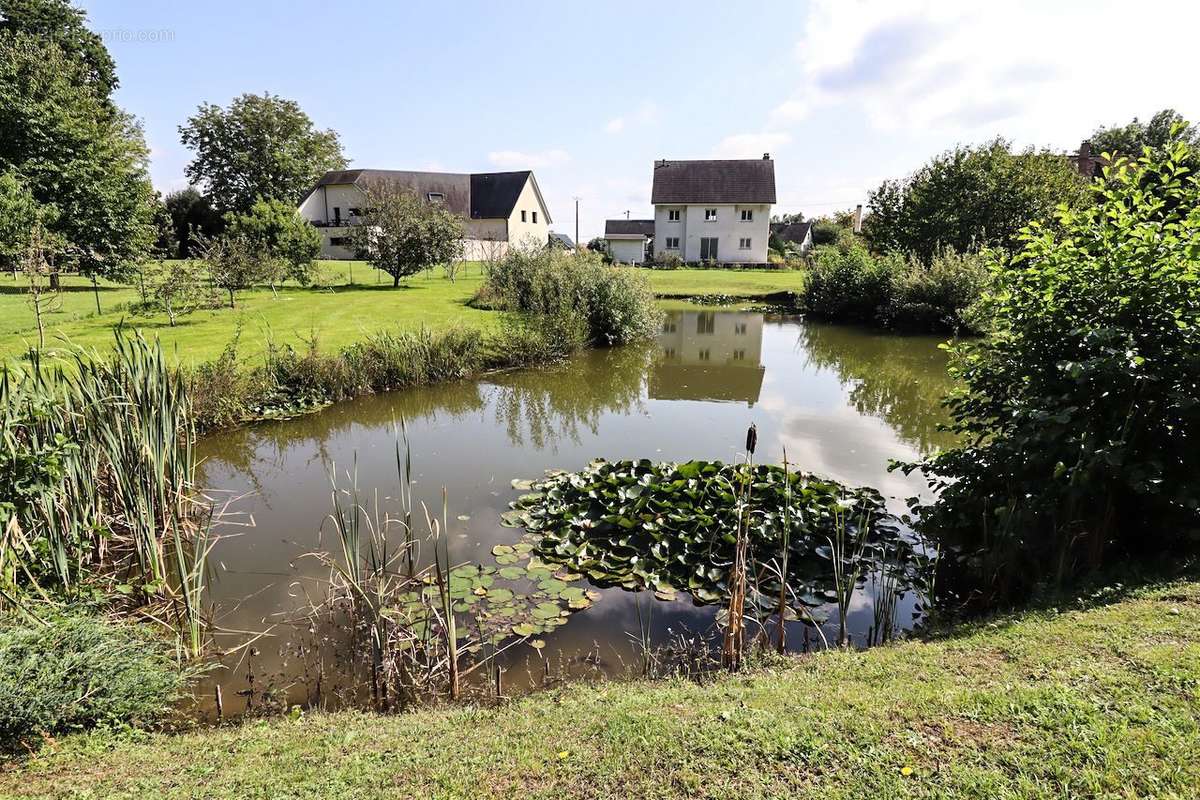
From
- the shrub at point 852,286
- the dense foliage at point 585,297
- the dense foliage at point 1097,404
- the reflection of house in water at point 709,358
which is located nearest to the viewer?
the dense foliage at point 1097,404

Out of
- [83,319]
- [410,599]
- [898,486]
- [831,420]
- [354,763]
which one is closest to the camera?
[354,763]

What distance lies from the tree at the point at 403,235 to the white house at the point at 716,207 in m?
21.5

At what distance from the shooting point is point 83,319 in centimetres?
1647

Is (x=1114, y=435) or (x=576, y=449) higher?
(x=1114, y=435)

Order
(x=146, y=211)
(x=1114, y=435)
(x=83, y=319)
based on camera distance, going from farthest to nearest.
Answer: (x=146, y=211)
(x=83, y=319)
(x=1114, y=435)

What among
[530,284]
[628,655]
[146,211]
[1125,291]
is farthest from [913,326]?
[146,211]

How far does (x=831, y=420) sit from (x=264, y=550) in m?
9.11

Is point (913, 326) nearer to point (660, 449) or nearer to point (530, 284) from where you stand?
point (530, 284)

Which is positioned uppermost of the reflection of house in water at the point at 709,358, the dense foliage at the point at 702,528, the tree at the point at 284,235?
the tree at the point at 284,235

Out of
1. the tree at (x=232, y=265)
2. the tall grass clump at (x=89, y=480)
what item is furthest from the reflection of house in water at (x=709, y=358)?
the tree at (x=232, y=265)

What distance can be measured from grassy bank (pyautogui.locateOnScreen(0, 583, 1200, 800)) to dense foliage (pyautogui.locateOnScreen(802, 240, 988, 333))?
1818 cm

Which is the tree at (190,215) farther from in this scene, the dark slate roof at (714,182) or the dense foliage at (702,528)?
the dense foliage at (702,528)

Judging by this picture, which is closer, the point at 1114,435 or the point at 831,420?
the point at 1114,435

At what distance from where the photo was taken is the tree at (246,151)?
4700cm
